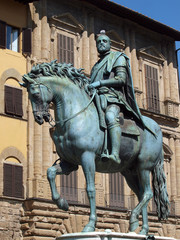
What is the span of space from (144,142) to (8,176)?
13.0 metres

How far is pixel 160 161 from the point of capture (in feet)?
28.0

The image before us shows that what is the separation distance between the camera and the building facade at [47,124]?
20.8m

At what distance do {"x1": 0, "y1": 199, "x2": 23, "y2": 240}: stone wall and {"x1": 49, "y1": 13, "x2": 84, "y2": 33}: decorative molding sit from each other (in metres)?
7.70

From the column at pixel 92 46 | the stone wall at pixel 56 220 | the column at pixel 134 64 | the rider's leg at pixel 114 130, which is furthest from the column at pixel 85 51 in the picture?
the rider's leg at pixel 114 130

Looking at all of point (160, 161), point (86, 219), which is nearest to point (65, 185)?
point (86, 219)

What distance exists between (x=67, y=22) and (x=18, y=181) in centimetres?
747

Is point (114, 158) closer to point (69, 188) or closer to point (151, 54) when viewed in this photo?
point (69, 188)

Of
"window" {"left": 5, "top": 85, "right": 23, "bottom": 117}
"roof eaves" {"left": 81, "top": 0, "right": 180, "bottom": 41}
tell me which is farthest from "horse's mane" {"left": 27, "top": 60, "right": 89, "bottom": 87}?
"roof eaves" {"left": 81, "top": 0, "right": 180, "bottom": 41}

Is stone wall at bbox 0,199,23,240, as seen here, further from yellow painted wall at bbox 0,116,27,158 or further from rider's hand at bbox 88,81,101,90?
rider's hand at bbox 88,81,101,90

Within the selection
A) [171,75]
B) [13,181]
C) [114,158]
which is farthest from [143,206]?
[171,75]

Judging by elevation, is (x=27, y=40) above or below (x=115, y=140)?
above

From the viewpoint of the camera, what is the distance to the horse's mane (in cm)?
770

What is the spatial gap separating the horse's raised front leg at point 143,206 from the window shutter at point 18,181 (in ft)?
42.3

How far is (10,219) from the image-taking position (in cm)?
2038
